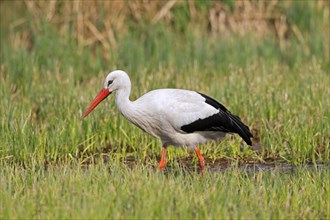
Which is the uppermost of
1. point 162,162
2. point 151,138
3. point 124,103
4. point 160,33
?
point 160,33

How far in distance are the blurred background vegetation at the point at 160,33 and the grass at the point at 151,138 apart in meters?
0.03

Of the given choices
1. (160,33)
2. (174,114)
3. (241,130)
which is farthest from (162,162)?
(160,33)

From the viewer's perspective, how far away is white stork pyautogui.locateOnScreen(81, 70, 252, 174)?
7238 mm

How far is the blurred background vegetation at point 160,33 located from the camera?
37.6 ft

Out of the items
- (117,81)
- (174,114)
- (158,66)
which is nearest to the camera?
(174,114)

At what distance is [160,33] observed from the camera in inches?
479

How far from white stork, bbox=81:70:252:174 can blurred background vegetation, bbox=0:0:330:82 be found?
3.69 meters

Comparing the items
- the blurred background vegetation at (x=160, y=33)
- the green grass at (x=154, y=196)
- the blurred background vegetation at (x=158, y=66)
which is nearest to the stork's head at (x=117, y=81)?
the blurred background vegetation at (x=158, y=66)

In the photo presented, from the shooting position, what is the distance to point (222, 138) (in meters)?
7.80

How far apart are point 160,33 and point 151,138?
4.16 meters

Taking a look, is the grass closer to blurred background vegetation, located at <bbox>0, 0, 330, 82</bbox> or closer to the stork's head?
blurred background vegetation, located at <bbox>0, 0, 330, 82</bbox>

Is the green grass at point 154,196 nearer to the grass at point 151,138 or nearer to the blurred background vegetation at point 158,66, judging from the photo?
the grass at point 151,138


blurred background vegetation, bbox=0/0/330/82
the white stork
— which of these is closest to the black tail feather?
the white stork

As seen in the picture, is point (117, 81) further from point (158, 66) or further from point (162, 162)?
point (158, 66)
